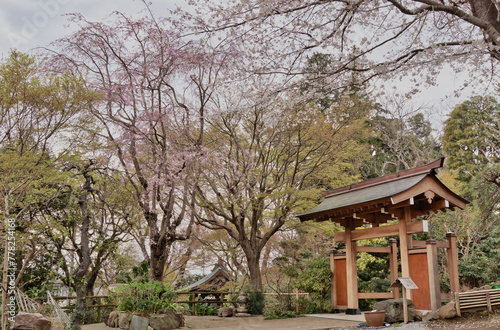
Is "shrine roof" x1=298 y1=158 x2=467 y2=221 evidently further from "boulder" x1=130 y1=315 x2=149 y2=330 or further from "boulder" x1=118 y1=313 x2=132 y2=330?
"boulder" x1=118 y1=313 x2=132 y2=330

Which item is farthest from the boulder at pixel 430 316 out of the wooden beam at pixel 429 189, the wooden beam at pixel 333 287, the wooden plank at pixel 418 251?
the wooden beam at pixel 333 287

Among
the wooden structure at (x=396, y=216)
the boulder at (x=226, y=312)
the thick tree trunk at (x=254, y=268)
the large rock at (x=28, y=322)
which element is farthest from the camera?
the thick tree trunk at (x=254, y=268)

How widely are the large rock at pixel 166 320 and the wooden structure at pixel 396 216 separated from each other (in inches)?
170

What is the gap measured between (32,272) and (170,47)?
9015mm

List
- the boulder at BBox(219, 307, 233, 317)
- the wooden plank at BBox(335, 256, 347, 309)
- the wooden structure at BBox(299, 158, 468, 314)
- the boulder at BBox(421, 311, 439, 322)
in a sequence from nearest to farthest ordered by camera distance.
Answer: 1. the boulder at BBox(421, 311, 439, 322)
2. the wooden structure at BBox(299, 158, 468, 314)
3. the wooden plank at BBox(335, 256, 347, 309)
4. the boulder at BBox(219, 307, 233, 317)

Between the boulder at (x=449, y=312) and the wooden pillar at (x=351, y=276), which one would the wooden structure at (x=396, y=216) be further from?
the boulder at (x=449, y=312)

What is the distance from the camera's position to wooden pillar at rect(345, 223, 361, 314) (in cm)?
1021

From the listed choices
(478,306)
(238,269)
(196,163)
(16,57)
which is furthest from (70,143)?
(478,306)

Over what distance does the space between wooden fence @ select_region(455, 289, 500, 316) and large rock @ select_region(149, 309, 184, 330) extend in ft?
20.1

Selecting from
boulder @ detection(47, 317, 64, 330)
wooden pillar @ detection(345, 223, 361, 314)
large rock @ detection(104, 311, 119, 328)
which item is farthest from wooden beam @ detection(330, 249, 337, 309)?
boulder @ detection(47, 317, 64, 330)

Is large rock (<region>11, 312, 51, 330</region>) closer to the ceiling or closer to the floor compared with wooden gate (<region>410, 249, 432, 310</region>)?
closer to the floor

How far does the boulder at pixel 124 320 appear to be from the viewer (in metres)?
9.27

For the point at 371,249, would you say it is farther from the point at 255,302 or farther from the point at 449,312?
the point at 255,302

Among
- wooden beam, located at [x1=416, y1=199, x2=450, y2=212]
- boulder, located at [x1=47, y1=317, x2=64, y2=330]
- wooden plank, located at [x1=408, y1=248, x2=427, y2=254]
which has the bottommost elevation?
boulder, located at [x1=47, y1=317, x2=64, y2=330]
